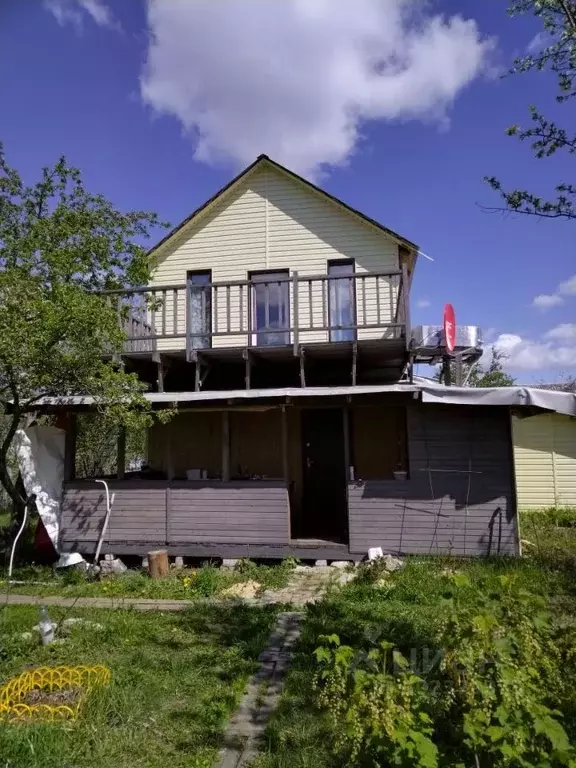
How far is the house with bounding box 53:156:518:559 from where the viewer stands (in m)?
8.73

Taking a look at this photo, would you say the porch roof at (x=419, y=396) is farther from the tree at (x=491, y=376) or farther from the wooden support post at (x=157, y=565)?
the tree at (x=491, y=376)

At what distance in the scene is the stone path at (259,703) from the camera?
11.6 feet

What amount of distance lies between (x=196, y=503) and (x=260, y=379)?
10.8ft

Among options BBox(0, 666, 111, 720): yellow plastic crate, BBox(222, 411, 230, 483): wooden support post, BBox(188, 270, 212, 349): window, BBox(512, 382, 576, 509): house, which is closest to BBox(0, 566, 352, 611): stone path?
BBox(222, 411, 230, 483): wooden support post

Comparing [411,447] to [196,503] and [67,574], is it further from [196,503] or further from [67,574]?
[67,574]

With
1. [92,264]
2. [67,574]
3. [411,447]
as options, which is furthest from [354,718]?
[92,264]

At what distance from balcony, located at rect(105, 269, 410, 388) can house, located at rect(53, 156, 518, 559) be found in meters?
0.05

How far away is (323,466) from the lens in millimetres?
11539

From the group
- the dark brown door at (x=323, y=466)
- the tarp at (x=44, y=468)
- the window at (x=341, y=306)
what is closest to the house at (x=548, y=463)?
the dark brown door at (x=323, y=466)

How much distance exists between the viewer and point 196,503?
937 centimetres

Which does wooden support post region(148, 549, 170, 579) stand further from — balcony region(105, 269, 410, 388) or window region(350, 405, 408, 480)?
window region(350, 405, 408, 480)

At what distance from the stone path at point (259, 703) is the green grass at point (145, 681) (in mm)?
92

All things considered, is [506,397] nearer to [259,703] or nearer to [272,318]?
[259,703]

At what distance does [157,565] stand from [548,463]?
10858 millimetres
